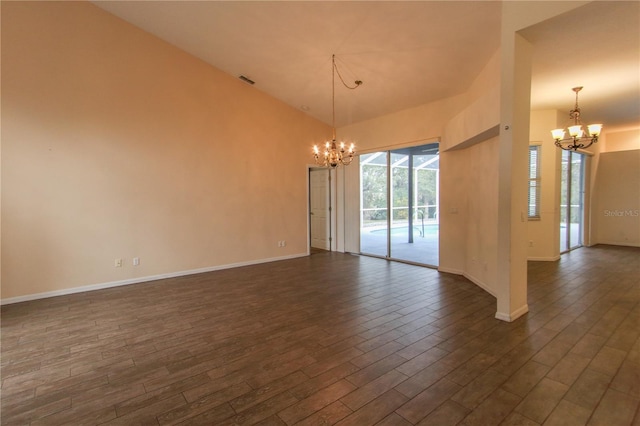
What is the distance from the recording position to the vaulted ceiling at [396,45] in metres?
3.25

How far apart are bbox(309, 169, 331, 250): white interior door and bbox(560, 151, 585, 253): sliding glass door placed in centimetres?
571

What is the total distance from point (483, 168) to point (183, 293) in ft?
16.3

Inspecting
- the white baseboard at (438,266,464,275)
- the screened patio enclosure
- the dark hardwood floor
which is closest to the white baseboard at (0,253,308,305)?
the dark hardwood floor

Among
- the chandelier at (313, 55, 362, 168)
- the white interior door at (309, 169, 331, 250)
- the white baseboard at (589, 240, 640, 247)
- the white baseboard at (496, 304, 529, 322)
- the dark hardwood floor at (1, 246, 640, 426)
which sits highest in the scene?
the chandelier at (313, 55, 362, 168)

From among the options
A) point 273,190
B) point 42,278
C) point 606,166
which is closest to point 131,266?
point 42,278

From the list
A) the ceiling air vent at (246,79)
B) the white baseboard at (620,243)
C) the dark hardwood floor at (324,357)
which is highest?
the ceiling air vent at (246,79)

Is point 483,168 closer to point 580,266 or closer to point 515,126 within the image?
point 515,126

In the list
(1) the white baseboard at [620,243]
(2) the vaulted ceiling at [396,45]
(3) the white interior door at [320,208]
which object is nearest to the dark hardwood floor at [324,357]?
(2) the vaulted ceiling at [396,45]

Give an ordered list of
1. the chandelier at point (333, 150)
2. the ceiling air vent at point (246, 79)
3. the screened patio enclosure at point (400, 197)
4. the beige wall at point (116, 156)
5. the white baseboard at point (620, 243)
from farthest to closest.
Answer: the white baseboard at point (620, 243) < the screened patio enclosure at point (400, 197) < the ceiling air vent at point (246, 79) < the chandelier at point (333, 150) < the beige wall at point (116, 156)

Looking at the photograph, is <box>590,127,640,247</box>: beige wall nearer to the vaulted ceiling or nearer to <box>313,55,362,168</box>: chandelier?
the vaulted ceiling

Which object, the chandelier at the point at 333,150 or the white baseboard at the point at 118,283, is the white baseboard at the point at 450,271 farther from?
the white baseboard at the point at 118,283

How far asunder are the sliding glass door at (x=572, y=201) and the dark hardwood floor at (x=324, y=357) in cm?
318

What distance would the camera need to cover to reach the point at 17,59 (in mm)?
4078

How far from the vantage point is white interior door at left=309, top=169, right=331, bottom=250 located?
800 centimetres
